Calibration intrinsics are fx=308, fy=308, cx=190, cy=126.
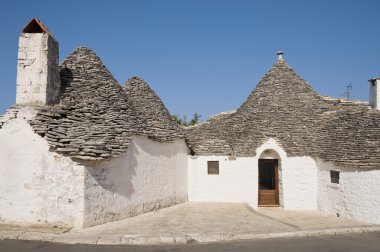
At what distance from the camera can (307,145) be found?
14.2 metres

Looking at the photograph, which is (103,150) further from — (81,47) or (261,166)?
(261,166)

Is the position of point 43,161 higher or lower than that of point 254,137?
lower

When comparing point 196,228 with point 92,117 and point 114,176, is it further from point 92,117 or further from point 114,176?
point 92,117

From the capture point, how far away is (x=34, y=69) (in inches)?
432

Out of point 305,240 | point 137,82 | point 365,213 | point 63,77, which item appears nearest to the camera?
point 305,240

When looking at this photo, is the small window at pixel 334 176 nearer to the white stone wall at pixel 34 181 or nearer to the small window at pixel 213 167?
the small window at pixel 213 167

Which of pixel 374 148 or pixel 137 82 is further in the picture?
pixel 137 82

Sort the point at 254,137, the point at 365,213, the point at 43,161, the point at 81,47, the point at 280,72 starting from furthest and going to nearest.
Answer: the point at 280,72
the point at 254,137
the point at 81,47
the point at 365,213
the point at 43,161

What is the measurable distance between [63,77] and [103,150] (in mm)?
4285

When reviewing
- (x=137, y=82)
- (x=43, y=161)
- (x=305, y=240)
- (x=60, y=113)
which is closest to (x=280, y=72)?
(x=137, y=82)

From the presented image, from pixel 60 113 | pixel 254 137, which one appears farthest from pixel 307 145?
pixel 60 113

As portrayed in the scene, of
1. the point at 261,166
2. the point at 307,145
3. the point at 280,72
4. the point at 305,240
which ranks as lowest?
the point at 305,240

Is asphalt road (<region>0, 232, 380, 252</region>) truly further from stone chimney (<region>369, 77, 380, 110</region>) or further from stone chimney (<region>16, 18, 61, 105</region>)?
stone chimney (<region>369, 77, 380, 110</region>)

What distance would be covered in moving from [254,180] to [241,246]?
6473mm
